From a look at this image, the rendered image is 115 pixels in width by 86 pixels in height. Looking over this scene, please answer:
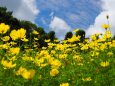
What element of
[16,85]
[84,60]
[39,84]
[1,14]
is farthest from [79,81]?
[1,14]

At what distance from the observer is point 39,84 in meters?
6.50

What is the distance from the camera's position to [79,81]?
701 centimetres

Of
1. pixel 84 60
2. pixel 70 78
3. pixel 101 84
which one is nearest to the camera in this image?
pixel 101 84

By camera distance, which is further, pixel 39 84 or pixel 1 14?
pixel 1 14

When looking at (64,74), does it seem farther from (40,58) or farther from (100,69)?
(40,58)

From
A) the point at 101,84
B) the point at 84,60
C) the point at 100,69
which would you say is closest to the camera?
the point at 101,84

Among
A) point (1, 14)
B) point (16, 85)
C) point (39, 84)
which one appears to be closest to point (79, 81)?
point (39, 84)

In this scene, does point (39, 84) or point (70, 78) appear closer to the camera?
point (39, 84)

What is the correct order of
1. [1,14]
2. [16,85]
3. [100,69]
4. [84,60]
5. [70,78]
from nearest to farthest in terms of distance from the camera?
[16,85], [70,78], [100,69], [84,60], [1,14]

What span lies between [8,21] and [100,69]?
33321mm

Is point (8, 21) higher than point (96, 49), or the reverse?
point (8, 21)

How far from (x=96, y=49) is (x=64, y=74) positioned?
2.40 meters

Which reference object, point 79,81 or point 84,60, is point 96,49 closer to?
point 84,60

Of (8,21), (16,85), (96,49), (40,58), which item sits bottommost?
(16,85)
